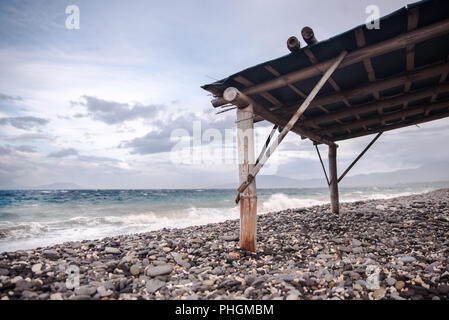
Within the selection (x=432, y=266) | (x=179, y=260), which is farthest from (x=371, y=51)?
(x=179, y=260)

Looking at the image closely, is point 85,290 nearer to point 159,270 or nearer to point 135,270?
point 135,270

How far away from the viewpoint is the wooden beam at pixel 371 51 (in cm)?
305

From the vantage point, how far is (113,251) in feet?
16.1

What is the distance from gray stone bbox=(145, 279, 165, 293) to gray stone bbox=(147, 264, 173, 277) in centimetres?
26

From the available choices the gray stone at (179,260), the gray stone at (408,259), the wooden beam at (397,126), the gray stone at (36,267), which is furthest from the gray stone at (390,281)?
the wooden beam at (397,126)

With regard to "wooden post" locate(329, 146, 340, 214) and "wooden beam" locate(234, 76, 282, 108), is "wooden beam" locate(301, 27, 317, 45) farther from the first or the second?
"wooden post" locate(329, 146, 340, 214)

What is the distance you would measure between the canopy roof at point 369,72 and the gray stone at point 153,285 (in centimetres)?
352

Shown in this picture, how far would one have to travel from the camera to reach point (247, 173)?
444 cm

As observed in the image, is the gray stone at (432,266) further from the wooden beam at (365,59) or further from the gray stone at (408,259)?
the wooden beam at (365,59)

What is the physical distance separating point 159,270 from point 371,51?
4.85 metres

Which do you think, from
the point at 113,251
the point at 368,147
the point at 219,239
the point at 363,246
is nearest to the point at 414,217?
the point at 368,147

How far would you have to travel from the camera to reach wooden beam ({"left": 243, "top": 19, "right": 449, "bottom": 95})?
305cm
